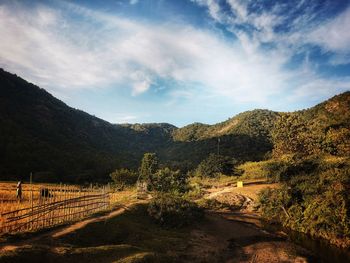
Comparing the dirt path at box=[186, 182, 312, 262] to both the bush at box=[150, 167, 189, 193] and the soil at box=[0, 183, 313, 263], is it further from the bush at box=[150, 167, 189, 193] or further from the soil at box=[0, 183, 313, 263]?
the bush at box=[150, 167, 189, 193]

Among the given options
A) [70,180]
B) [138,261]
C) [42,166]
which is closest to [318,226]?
[138,261]

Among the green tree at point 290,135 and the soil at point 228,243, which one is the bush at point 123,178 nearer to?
the soil at point 228,243

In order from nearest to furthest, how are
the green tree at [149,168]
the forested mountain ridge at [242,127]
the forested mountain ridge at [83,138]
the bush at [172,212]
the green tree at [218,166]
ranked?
the bush at [172,212] < the green tree at [149,168] < the green tree at [218,166] < the forested mountain ridge at [83,138] < the forested mountain ridge at [242,127]

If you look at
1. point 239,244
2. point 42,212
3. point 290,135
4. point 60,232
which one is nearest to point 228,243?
point 239,244

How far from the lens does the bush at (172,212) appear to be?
29.3 meters

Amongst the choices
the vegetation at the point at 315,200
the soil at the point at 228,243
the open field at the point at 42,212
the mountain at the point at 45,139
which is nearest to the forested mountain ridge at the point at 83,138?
the mountain at the point at 45,139

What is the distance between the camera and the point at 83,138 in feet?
412

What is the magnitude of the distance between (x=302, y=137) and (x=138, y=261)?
62735 mm

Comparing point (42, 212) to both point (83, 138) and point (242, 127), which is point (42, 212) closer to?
point (83, 138)

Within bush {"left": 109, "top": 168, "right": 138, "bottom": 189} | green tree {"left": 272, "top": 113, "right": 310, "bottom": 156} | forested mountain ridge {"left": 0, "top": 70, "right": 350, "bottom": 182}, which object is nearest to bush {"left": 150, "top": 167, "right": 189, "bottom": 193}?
bush {"left": 109, "top": 168, "right": 138, "bottom": 189}

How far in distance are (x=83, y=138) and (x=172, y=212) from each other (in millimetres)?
102680

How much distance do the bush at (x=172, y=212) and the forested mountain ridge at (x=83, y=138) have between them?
4183cm

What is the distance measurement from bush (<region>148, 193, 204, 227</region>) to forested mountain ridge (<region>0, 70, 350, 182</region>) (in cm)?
4183

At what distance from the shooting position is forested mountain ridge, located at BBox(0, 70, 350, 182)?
7256 cm
